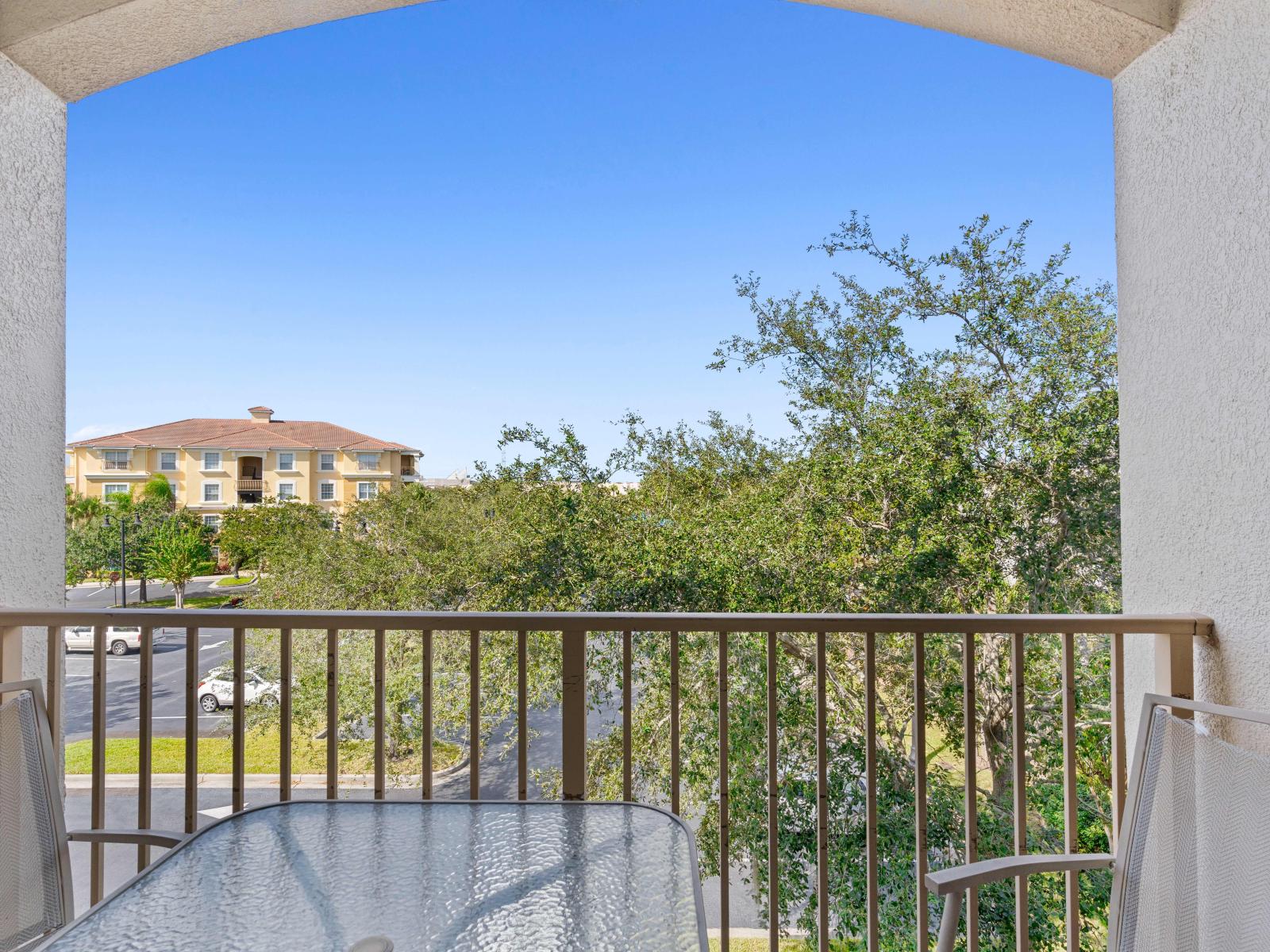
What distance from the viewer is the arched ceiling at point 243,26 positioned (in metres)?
2.09

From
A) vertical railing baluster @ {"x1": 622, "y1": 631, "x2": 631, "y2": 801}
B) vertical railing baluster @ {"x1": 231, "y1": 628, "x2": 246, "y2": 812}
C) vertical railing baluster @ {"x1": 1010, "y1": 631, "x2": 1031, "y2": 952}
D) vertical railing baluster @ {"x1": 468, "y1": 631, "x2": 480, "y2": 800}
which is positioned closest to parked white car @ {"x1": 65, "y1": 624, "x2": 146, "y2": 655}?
vertical railing baluster @ {"x1": 231, "y1": 628, "x2": 246, "y2": 812}

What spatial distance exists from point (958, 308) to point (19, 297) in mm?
3844

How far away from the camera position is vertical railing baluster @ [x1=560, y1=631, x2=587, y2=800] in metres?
1.90

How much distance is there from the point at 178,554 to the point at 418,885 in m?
2.93

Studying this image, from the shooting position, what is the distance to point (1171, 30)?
6.52ft

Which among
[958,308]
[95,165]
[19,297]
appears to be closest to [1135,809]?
[958,308]

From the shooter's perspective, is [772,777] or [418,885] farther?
[772,777]

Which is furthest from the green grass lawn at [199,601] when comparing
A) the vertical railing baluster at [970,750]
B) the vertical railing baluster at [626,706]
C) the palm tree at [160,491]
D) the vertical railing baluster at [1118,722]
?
the vertical railing baluster at [1118,722]

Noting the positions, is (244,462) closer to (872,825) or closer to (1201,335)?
(872,825)

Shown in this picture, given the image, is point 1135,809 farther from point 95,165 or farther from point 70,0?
point 95,165

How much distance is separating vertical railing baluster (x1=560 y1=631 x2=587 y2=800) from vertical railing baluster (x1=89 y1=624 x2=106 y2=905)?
1303 millimetres

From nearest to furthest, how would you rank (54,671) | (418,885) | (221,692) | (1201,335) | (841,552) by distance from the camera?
(418,885), (1201,335), (54,671), (221,692), (841,552)

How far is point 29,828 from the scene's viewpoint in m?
1.43

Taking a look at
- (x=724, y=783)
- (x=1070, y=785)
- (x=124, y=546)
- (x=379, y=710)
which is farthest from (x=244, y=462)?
(x=1070, y=785)
